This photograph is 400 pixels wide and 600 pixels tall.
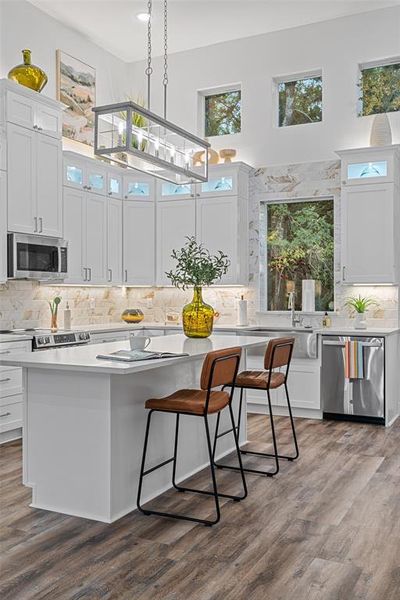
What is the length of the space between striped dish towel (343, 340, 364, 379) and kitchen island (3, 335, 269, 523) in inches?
101

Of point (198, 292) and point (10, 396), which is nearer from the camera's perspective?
point (198, 292)

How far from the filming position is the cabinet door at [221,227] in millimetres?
6867

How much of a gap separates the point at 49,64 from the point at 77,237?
1902 mm

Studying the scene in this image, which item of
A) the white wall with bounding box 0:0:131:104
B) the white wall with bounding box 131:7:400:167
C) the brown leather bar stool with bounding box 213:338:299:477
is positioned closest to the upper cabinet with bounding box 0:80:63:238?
the white wall with bounding box 0:0:131:104

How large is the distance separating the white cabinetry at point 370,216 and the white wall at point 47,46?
3131 millimetres

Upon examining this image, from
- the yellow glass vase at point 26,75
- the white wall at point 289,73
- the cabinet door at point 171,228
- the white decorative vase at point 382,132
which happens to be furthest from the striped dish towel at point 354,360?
the yellow glass vase at point 26,75

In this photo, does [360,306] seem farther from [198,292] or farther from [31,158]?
[31,158]

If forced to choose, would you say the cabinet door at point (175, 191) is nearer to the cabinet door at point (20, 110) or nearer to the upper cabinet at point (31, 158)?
the upper cabinet at point (31, 158)

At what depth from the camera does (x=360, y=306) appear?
6309 mm

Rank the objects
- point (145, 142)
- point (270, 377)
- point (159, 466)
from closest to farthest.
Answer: point (159, 466), point (145, 142), point (270, 377)

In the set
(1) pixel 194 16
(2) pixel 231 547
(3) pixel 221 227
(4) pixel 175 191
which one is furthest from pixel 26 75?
(2) pixel 231 547

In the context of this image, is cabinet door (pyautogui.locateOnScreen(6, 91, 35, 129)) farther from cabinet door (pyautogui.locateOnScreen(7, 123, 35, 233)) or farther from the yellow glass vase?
the yellow glass vase

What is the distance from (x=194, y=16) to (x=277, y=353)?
4154 millimetres

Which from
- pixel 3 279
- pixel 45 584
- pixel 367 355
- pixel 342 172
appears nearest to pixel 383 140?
pixel 342 172
